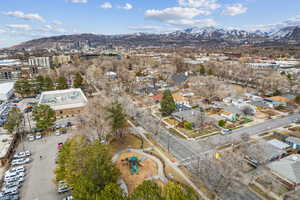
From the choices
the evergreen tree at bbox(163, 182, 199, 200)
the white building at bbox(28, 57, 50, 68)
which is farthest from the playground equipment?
the white building at bbox(28, 57, 50, 68)

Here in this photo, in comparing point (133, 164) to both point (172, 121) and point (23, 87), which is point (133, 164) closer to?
point (172, 121)

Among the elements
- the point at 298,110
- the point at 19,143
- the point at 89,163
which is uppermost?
the point at 89,163

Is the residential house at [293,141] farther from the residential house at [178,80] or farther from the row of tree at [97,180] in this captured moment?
the residential house at [178,80]

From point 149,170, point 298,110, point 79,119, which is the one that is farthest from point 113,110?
point 298,110

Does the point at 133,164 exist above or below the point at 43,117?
below

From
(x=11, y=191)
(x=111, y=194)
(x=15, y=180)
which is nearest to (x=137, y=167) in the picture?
(x=111, y=194)

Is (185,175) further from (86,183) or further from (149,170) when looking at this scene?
(86,183)

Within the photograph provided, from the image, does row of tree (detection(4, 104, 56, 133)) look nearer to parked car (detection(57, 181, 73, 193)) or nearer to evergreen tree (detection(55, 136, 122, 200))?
parked car (detection(57, 181, 73, 193))

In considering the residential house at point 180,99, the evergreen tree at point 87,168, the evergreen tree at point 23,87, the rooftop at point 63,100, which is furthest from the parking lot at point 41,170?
the evergreen tree at point 23,87
